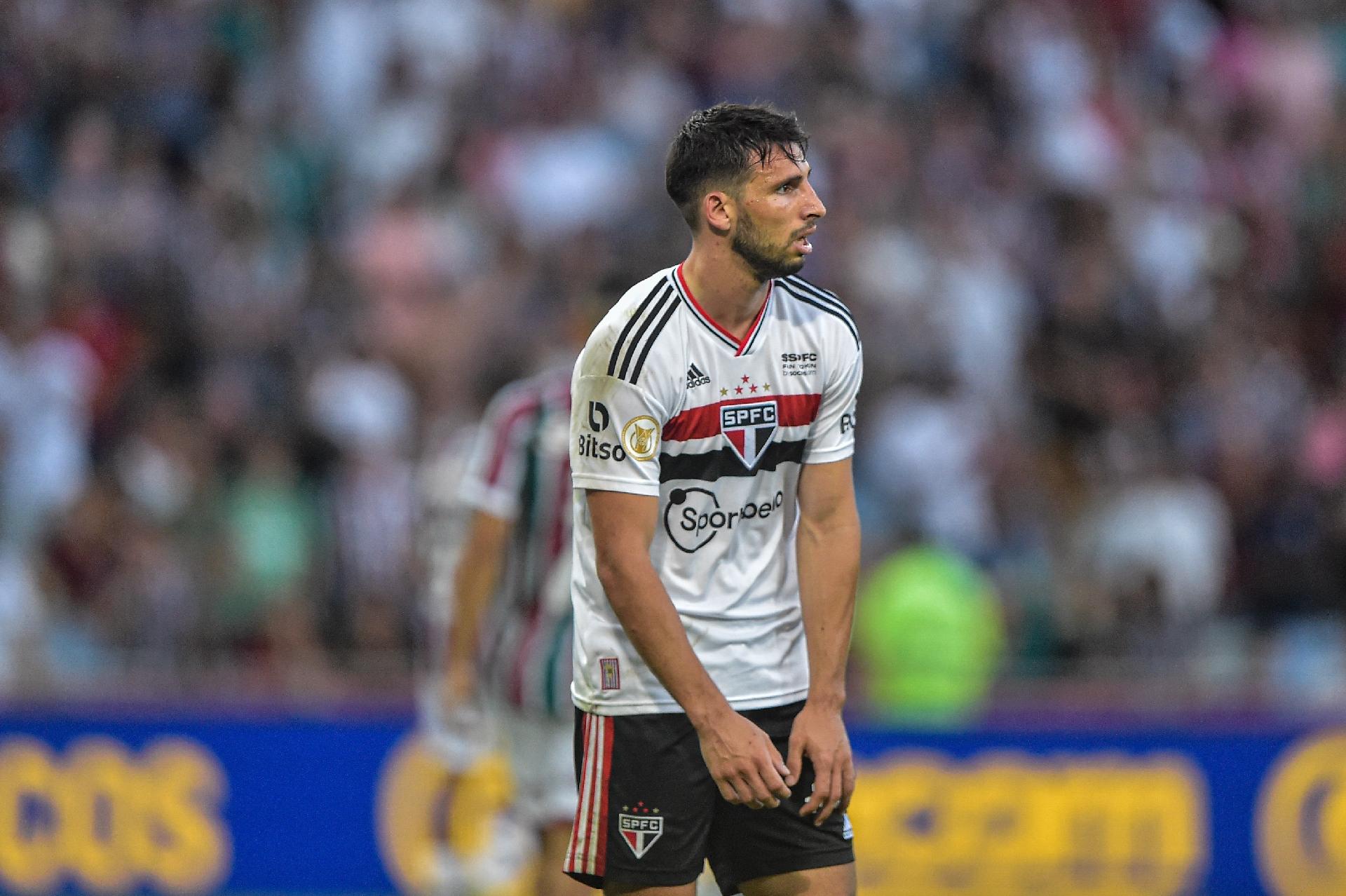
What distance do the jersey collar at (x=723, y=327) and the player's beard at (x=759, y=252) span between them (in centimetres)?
12

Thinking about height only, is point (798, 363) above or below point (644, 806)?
above

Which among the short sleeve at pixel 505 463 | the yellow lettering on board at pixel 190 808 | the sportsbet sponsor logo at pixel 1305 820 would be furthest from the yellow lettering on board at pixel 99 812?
the sportsbet sponsor logo at pixel 1305 820

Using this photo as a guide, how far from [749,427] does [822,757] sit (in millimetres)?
844

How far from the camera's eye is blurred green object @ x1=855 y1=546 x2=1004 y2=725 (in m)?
10.6

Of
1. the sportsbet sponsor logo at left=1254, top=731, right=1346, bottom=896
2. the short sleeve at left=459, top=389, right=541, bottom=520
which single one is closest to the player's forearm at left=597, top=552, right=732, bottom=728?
the short sleeve at left=459, top=389, right=541, bottom=520

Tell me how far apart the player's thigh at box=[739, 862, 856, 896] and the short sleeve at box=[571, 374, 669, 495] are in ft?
3.41

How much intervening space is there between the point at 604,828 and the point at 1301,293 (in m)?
10.8

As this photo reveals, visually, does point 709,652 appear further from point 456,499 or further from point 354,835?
point 354,835

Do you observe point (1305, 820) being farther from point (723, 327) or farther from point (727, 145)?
point (727, 145)

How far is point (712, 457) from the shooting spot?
504cm

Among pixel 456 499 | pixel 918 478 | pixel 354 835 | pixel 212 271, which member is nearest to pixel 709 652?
pixel 456 499

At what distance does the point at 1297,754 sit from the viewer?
10.6 m

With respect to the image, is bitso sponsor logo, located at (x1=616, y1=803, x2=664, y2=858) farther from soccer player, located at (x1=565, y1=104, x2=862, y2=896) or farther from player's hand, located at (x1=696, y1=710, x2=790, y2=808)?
player's hand, located at (x1=696, y1=710, x2=790, y2=808)

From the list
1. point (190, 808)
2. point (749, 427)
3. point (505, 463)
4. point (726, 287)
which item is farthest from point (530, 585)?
point (190, 808)
